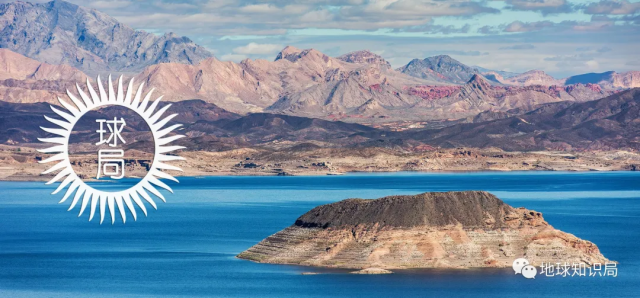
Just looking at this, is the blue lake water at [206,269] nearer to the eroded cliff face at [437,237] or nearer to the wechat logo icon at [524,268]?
the wechat logo icon at [524,268]

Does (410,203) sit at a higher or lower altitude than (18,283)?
higher

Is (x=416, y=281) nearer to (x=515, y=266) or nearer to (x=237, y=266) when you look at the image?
(x=515, y=266)

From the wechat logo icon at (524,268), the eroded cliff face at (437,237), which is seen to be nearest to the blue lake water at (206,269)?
the wechat logo icon at (524,268)

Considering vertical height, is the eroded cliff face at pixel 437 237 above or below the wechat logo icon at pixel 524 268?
above

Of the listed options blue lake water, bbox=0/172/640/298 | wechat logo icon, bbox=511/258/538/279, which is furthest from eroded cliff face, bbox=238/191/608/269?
blue lake water, bbox=0/172/640/298

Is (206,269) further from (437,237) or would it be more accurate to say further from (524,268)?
(524,268)

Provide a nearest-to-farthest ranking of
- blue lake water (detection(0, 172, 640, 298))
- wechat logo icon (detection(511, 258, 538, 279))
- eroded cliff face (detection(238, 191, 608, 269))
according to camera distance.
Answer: blue lake water (detection(0, 172, 640, 298)) < wechat logo icon (detection(511, 258, 538, 279)) < eroded cliff face (detection(238, 191, 608, 269))

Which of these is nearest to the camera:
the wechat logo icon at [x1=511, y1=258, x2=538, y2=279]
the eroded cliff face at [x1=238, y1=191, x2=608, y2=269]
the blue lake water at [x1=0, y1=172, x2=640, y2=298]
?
the blue lake water at [x1=0, y1=172, x2=640, y2=298]

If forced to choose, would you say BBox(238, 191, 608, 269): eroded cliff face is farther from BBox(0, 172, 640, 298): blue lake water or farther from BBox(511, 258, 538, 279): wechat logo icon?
BBox(0, 172, 640, 298): blue lake water

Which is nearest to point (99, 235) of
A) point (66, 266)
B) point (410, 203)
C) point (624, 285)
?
point (66, 266)
